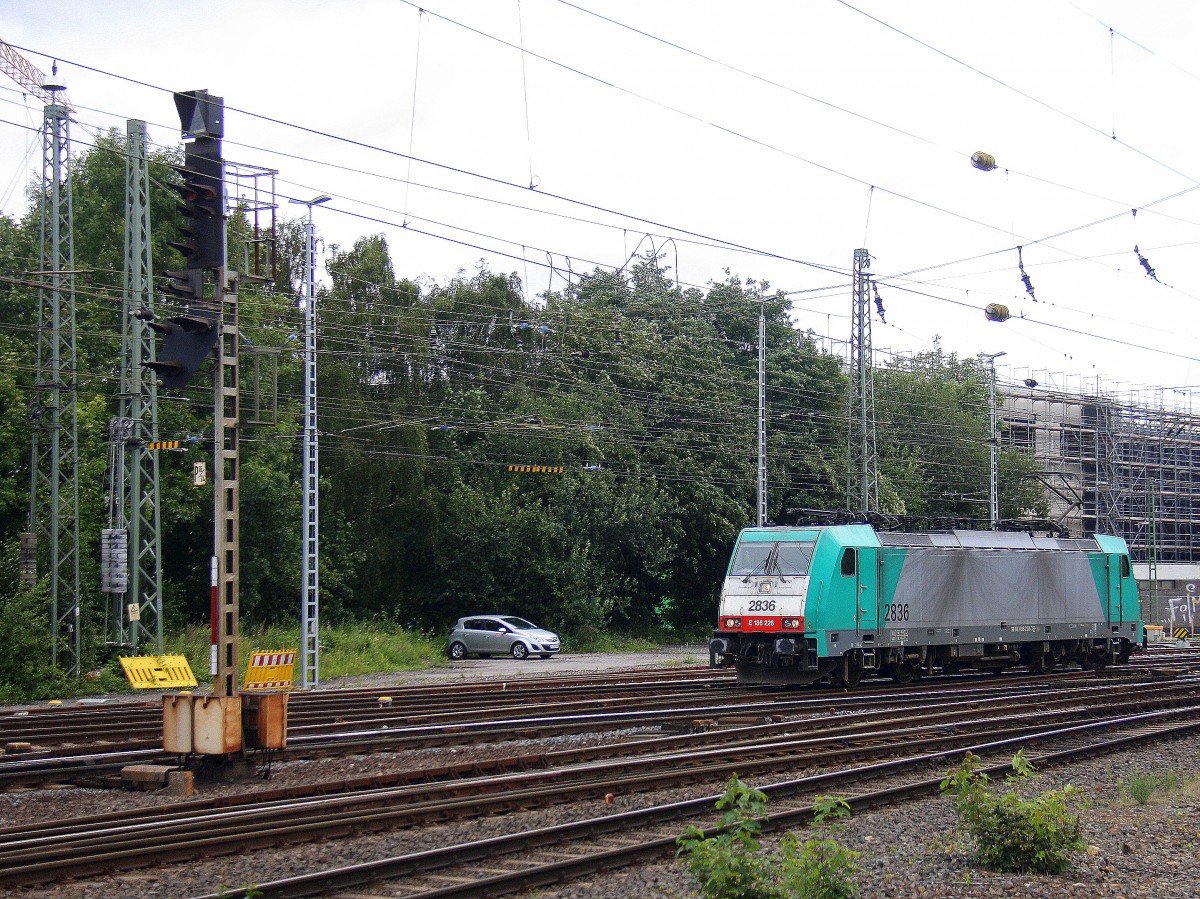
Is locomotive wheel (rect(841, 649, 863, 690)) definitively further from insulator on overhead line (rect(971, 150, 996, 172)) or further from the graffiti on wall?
the graffiti on wall

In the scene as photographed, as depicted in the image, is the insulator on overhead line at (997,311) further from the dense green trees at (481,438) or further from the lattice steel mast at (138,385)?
the lattice steel mast at (138,385)

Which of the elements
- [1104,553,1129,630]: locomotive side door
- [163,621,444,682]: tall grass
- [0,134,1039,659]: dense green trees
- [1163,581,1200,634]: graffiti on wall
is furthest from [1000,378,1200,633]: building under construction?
[163,621,444,682]: tall grass

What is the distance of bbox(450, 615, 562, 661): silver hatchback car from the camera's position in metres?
36.9

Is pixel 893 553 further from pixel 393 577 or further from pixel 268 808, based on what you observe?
Result: pixel 393 577

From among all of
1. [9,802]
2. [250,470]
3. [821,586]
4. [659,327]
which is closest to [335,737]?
[9,802]

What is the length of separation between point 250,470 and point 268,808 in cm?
2395

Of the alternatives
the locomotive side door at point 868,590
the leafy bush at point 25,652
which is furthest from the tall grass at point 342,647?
the locomotive side door at point 868,590

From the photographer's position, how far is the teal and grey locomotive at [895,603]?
2217 cm

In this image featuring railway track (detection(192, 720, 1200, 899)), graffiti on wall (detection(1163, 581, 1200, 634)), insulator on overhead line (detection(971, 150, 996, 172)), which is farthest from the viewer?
graffiti on wall (detection(1163, 581, 1200, 634))

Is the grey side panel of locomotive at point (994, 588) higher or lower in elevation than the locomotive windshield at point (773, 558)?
lower

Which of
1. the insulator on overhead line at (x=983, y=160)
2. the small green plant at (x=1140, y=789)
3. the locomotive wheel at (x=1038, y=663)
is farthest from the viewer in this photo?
the locomotive wheel at (x=1038, y=663)

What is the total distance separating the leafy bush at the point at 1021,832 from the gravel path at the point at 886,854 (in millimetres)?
153

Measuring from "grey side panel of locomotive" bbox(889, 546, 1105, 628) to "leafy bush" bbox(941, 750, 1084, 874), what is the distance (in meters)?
14.3

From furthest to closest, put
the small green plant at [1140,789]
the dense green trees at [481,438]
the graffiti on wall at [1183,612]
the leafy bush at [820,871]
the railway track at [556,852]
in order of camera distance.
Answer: the graffiti on wall at [1183,612] → the dense green trees at [481,438] → the small green plant at [1140,789] → the railway track at [556,852] → the leafy bush at [820,871]
